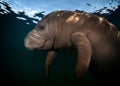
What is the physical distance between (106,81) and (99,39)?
1.43m

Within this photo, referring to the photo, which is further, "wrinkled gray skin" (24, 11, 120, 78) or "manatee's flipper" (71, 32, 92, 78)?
"wrinkled gray skin" (24, 11, 120, 78)

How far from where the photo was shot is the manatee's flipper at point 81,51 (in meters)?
4.20

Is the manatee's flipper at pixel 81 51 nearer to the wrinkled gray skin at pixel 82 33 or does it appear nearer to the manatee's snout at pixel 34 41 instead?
the wrinkled gray skin at pixel 82 33

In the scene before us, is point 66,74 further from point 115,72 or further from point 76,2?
point 115,72

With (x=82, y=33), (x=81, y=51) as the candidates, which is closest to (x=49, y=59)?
(x=82, y=33)

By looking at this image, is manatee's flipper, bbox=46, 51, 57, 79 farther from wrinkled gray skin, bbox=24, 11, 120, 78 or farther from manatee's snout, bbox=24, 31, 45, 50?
manatee's snout, bbox=24, 31, 45, 50

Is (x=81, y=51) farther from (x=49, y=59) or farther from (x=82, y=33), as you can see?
(x=49, y=59)

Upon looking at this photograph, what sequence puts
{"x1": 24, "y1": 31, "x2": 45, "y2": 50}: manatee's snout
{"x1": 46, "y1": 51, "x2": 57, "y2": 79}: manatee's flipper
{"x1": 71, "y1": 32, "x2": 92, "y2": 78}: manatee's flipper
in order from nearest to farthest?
{"x1": 71, "y1": 32, "x2": 92, "y2": 78}: manatee's flipper, {"x1": 24, "y1": 31, "x2": 45, "y2": 50}: manatee's snout, {"x1": 46, "y1": 51, "x2": 57, "y2": 79}: manatee's flipper

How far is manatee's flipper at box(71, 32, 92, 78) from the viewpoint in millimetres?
4199

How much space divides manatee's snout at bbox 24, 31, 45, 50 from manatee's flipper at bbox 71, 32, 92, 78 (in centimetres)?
90

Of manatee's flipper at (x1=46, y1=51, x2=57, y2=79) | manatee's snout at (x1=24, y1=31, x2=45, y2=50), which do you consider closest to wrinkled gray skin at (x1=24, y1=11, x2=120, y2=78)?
manatee's snout at (x1=24, y1=31, x2=45, y2=50)

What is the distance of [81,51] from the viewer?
438 centimetres

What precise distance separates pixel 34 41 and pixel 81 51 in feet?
→ 4.43

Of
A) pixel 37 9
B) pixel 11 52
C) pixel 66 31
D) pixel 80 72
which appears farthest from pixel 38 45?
pixel 11 52
